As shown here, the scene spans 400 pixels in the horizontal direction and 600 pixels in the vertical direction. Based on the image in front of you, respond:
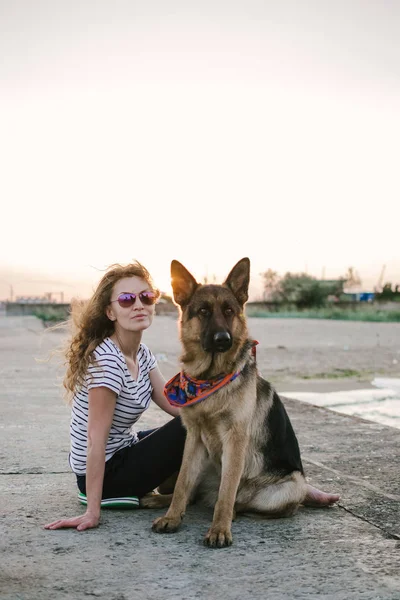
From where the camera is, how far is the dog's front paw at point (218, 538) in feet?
12.1

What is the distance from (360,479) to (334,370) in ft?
29.7

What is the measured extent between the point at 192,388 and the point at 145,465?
70 centimetres

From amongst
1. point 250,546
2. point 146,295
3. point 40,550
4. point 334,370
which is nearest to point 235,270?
point 146,295

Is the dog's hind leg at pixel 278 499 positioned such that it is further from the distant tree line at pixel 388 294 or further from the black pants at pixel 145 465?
the distant tree line at pixel 388 294

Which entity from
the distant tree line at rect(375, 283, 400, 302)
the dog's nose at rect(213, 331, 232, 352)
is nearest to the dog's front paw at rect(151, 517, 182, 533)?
the dog's nose at rect(213, 331, 232, 352)

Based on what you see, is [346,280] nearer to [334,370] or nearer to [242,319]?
[334,370]

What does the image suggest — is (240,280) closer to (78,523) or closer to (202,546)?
(202,546)

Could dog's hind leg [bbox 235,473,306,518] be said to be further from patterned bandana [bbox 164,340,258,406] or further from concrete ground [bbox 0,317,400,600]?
patterned bandana [bbox 164,340,258,406]

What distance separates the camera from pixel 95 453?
13.4 ft

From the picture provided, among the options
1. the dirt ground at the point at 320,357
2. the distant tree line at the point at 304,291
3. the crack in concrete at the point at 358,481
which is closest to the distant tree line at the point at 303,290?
the distant tree line at the point at 304,291


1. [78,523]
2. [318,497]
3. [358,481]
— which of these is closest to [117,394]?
[78,523]

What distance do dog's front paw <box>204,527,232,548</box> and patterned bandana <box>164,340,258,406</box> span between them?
75 cm

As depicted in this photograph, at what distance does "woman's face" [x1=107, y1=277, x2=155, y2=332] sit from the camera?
14.4 feet

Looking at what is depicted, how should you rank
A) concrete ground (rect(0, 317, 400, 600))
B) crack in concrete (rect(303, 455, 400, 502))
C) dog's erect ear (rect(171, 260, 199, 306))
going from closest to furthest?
1. concrete ground (rect(0, 317, 400, 600))
2. dog's erect ear (rect(171, 260, 199, 306))
3. crack in concrete (rect(303, 455, 400, 502))
